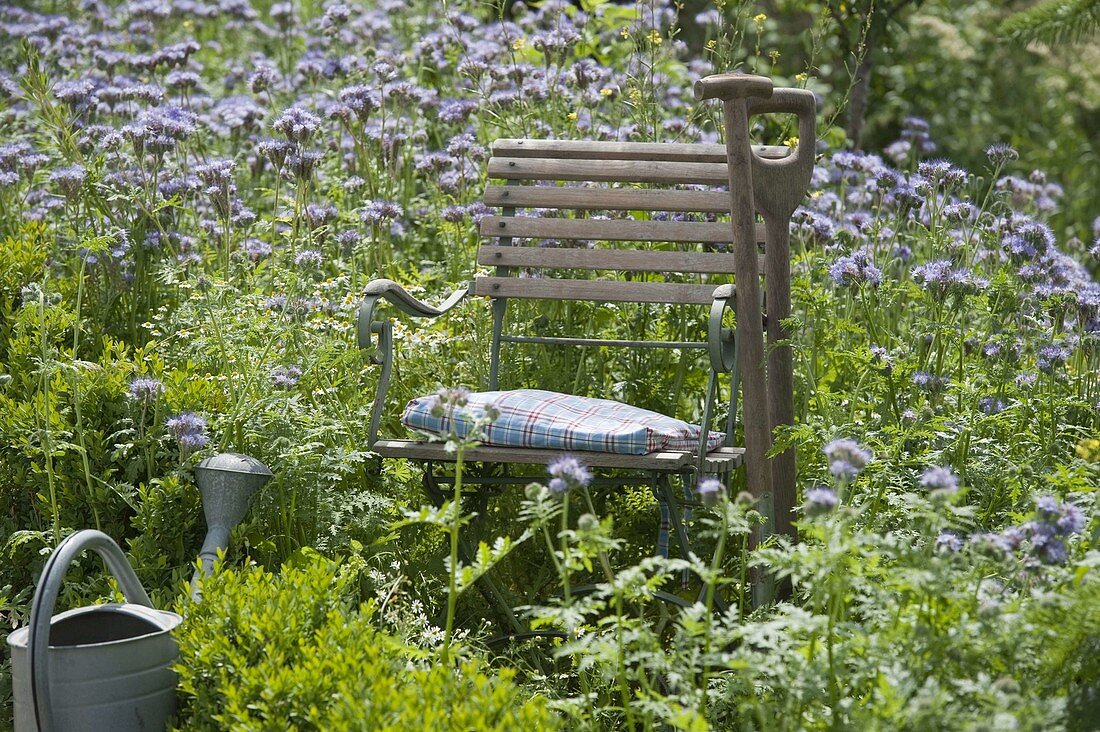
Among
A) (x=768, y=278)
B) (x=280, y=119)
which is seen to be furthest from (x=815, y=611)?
(x=280, y=119)

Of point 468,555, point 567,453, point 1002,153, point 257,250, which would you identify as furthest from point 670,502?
point 257,250

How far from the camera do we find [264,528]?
3.51 metres

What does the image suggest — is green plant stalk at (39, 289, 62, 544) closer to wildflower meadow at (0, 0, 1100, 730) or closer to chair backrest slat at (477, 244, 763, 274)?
wildflower meadow at (0, 0, 1100, 730)

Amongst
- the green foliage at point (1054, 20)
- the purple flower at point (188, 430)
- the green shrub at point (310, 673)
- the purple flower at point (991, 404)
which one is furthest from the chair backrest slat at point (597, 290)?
the green foliage at point (1054, 20)

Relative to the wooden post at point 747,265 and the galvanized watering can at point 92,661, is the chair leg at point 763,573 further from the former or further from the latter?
the galvanized watering can at point 92,661

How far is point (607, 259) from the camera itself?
12.9 ft

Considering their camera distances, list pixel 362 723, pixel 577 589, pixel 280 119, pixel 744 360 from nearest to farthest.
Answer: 1. pixel 362 723
2. pixel 577 589
3. pixel 744 360
4. pixel 280 119

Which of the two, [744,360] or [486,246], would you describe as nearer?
[744,360]

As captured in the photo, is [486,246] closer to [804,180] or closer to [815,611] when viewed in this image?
[804,180]

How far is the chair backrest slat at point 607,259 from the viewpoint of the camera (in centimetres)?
387

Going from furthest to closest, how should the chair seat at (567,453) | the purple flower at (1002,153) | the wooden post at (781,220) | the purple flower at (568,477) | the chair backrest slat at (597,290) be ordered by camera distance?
the purple flower at (1002,153) < the chair backrest slat at (597,290) < the wooden post at (781,220) < the chair seat at (567,453) < the purple flower at (568,477)

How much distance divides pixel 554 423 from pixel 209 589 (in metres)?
0.94

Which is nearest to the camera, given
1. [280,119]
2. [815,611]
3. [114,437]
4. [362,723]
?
[362,723]

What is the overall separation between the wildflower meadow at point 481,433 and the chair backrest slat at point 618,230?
327mm
